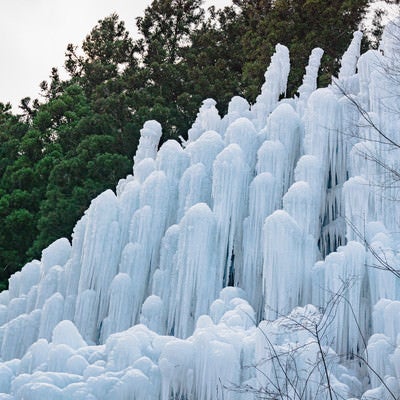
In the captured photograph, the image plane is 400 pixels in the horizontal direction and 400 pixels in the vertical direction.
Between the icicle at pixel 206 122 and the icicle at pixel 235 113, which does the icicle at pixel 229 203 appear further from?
the icicle at pixel 206 122

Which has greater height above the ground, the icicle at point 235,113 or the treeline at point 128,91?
the treeline at point 128,91

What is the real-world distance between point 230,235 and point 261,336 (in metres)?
3.16

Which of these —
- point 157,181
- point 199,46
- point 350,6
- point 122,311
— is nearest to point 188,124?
point 199,46

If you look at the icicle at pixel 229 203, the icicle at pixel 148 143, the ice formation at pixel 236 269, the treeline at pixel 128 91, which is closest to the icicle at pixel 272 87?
the ice formation at pixel 236 269

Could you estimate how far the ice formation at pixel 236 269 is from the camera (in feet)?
27.8

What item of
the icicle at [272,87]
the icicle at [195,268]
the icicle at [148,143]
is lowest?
the icicle at [195,268]

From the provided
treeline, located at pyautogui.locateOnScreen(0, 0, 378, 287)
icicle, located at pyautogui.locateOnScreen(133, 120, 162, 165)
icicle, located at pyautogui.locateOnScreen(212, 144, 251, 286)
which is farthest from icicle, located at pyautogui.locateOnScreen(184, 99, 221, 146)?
treeline, located at pyautogui.locateOnScreen(0, 0, 378, 287)

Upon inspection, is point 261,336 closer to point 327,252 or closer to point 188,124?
point 327,252

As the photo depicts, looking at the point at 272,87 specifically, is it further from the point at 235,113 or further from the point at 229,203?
the point at 229,203

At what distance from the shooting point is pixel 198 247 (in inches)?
435

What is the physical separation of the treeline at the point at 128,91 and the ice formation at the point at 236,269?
15.5 feet

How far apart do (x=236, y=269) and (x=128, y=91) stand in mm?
11269

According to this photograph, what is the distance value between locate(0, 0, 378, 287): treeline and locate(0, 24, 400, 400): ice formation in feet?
15.5

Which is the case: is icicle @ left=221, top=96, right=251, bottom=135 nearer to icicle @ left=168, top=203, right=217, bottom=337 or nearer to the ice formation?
the ice formation
